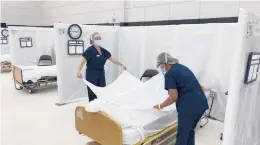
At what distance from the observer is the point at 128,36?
4.53 meters

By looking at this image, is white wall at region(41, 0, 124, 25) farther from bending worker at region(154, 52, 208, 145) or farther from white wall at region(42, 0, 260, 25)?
bending worker at region(154, 52, 208, 145)

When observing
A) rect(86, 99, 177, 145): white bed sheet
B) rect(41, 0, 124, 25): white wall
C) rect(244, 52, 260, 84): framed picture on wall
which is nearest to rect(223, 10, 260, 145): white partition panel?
rect(244, 52, 260, 84): framed picture on wall

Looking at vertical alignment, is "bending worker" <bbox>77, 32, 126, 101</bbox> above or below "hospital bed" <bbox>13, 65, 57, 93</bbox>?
above

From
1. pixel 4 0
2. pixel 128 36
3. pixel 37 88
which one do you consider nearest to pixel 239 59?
pixel 128 36

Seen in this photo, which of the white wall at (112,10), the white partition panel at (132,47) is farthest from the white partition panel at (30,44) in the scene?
the white partition panel at (132,47)

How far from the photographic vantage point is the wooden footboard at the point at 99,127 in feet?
6.49

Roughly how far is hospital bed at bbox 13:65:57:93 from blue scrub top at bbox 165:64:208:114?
3599 mm

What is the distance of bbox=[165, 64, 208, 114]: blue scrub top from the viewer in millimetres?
1920

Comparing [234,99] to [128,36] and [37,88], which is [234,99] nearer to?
[128,36]

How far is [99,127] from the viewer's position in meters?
2.14

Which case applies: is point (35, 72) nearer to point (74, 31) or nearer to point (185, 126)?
point (74, 31)

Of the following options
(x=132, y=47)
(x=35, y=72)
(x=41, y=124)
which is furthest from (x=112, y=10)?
(x=41, y=124)

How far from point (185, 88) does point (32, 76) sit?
3732 mm

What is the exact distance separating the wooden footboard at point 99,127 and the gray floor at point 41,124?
17.1 inches
